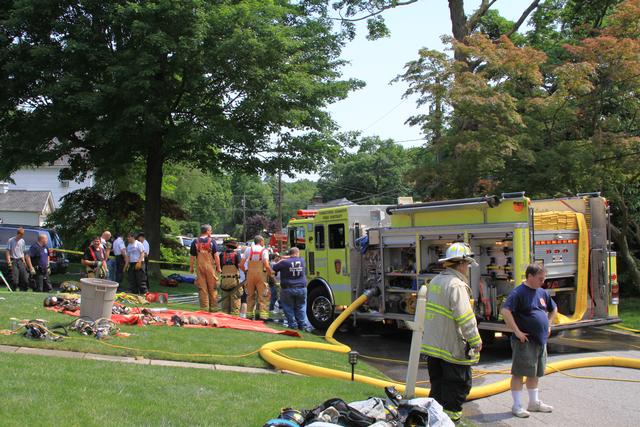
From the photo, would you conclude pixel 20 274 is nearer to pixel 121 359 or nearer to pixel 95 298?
pixel 95 298

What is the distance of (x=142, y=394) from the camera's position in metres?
5.70

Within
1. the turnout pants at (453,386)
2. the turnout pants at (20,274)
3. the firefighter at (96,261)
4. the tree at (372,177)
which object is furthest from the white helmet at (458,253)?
the tree at (372,177)

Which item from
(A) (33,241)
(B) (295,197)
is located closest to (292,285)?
(A) (33,241)

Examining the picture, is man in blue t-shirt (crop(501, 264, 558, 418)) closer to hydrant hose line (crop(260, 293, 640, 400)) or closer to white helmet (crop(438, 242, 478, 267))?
hydrant hose line (crop(260, 293, 640, 400))

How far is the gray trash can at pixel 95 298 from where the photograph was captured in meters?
8.89

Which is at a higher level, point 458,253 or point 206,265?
point 458,253

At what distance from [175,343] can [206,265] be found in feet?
14.6

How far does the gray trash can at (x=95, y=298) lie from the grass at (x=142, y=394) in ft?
6.88

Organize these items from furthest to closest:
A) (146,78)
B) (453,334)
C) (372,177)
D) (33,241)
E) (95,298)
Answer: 1. (372,177)
2. (33,241)
3. (146,78)
4. (95,298)
5. (453,334)

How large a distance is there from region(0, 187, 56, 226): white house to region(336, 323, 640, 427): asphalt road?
47055 millimetres

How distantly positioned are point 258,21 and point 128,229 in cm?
1194

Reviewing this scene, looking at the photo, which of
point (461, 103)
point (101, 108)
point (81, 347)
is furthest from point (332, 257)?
point (101, 108)

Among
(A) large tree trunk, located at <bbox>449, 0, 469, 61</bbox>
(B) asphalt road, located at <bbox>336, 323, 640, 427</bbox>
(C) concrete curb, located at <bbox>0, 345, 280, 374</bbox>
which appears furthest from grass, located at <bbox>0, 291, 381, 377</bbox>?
(A) large tree trunk, located at <bbox>449, 0, 469, 61</bbox>

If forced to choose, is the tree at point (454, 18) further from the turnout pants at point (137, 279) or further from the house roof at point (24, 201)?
the house roof at point (24, 201)
